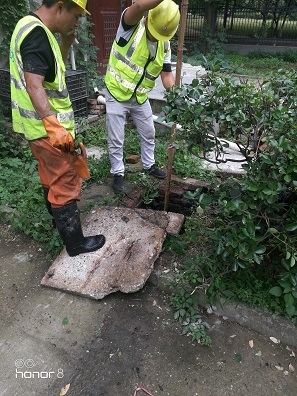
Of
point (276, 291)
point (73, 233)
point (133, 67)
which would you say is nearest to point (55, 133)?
point (73, 233)

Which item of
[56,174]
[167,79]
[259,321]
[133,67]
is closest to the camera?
[259,321]

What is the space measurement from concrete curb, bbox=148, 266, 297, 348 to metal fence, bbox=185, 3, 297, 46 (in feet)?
38.9

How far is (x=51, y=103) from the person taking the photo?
7.70 feet

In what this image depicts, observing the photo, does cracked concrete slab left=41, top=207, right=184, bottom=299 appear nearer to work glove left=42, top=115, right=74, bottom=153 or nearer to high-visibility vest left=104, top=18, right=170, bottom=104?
work glove left=42, top=115, right=74, bottom=153

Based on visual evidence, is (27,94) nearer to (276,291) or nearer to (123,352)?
(123,352)

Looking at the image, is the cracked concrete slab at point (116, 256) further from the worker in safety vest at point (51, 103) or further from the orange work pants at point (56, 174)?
the orange work pants at point (56, 174)

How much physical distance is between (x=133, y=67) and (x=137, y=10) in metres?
0.52

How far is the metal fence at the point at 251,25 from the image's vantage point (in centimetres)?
1271

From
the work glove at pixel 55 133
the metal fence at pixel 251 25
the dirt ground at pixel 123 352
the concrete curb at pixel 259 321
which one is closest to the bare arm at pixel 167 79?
the work glove at pixel 55 133

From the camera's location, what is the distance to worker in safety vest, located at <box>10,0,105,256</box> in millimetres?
2105

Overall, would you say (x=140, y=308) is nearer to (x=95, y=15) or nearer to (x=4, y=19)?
(x=4, y=19)

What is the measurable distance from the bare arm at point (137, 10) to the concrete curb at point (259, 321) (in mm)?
2183

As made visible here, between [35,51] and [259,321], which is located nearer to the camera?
[35,51]

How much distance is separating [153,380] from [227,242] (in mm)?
902
